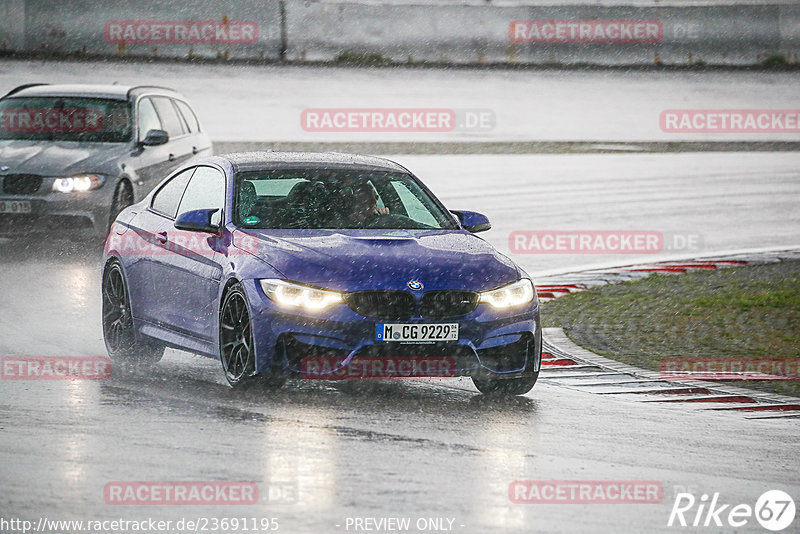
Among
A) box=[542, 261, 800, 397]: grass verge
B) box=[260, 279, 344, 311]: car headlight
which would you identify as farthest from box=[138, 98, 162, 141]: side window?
box=[260, 279, 344, 311]: car headlight

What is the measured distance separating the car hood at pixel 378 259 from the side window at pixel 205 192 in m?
0.66

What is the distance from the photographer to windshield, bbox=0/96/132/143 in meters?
17.8

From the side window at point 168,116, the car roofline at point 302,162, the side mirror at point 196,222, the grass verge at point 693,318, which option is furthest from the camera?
the side window at point 168,116

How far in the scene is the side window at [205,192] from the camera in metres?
11.0

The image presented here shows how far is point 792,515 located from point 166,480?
282 cm

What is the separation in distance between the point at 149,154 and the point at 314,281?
8438mm

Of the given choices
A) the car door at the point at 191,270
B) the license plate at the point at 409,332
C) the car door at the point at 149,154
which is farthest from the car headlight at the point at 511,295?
the car door at the point at 149,154

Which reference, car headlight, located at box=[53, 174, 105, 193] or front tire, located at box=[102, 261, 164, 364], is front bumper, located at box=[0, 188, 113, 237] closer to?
car headlight, located at box=[53, 174, 105, 193]

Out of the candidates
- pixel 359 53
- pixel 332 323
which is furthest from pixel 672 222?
pixel 359 53

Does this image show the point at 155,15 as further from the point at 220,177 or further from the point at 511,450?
the point at 511,450

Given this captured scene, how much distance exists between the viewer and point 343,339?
9.57 meters

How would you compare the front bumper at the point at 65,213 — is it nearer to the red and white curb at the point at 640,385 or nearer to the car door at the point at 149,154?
the car door at the point at 149,154

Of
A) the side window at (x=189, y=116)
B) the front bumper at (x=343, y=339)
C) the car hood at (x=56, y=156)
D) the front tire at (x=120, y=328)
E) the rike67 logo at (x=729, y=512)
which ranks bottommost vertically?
the side window at (x=189, y=116)

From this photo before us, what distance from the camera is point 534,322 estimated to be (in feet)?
33.0
